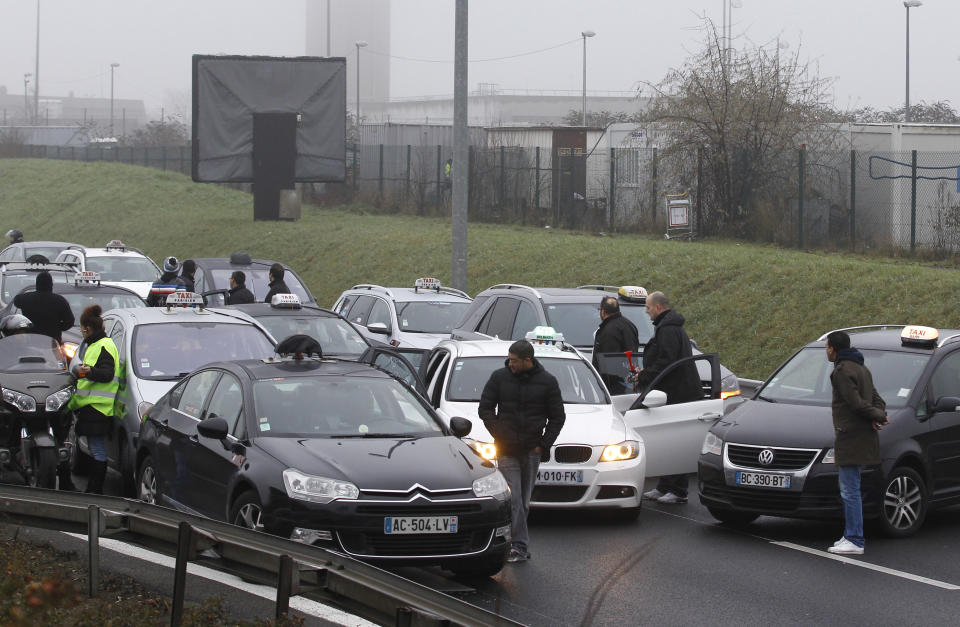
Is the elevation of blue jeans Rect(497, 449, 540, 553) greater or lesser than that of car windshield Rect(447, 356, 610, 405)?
lesser

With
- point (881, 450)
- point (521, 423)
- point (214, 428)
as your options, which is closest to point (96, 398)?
point (214, 428)

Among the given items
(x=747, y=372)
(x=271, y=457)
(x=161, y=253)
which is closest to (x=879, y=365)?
(x=271, y=457)

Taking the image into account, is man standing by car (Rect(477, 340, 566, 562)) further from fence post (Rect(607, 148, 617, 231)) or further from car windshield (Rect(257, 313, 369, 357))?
fence post (Rect(607, 148, 617, 231))

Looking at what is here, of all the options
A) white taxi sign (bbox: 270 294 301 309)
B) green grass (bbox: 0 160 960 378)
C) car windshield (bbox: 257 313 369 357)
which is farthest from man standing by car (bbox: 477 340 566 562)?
green grass (bbox: 0 160 960 378)

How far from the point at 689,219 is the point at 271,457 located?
2259cm

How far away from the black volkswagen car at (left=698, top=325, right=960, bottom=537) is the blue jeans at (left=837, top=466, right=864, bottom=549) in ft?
1.36

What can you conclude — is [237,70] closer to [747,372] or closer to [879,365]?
[747,372]

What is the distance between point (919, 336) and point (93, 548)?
7.23m

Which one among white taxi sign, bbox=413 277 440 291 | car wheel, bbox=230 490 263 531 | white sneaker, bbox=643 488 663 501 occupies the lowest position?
white sneaker, bbox=643 488 663 501

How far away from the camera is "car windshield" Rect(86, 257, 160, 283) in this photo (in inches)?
Result: 932

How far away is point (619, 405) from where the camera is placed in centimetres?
1224

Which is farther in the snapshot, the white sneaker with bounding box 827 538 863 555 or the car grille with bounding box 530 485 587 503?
the car grille with bounding box 530 485 587 503

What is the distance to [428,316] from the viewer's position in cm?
1836

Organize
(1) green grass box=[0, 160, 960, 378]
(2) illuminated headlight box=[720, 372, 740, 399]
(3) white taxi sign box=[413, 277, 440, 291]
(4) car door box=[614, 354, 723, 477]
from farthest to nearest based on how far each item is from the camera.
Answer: (1) green grass box=[0, 160, 960, 378]
(3) white taxi sign box=[413, 277, 440, 291]
(2) illuminated headlight box=[720, 372, 740, 399]
(4) car door box=[614, 354, 723, 477]
